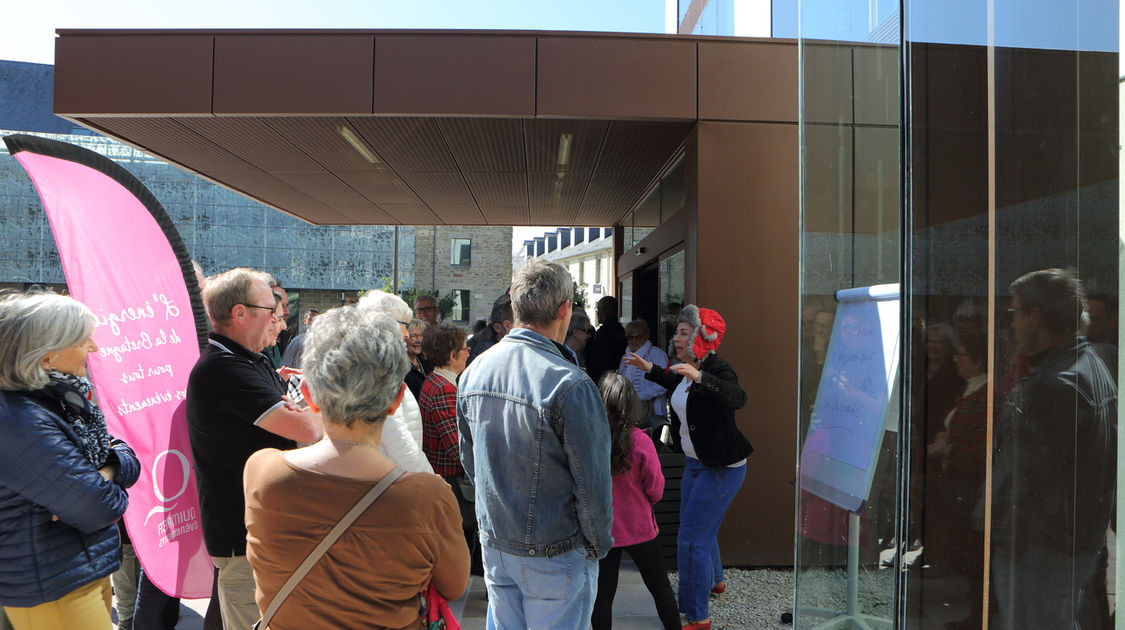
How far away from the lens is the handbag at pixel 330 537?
4.84 feet

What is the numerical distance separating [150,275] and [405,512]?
222cm

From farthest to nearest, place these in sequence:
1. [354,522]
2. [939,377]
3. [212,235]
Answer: [212,235] < [939,377] < [354,522]

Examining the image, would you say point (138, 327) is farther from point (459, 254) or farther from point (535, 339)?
point (459, 254)

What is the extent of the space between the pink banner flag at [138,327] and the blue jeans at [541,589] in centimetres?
139

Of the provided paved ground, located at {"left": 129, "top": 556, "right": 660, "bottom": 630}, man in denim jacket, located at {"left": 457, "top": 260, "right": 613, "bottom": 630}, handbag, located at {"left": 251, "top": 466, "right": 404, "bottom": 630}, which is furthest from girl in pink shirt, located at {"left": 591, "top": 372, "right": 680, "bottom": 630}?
handbag, located at {"left": 251, "top": 466, "right": 404, "bottom": 630}

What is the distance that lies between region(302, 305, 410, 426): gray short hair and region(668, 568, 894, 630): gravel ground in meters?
1.80

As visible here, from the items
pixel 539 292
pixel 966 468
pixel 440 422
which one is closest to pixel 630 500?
pixel 440 422

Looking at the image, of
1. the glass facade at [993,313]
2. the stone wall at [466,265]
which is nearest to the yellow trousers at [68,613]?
the glass facade at [993,313]

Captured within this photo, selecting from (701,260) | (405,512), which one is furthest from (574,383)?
(701,260)

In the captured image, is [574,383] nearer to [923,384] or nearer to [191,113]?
[923,384]

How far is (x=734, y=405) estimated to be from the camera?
3.93m

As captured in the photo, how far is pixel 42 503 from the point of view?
2.08 m

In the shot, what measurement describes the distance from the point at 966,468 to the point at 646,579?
212cm

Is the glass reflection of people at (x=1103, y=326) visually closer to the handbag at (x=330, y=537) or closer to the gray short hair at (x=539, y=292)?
the gray short hair at (x=539, y=292)
